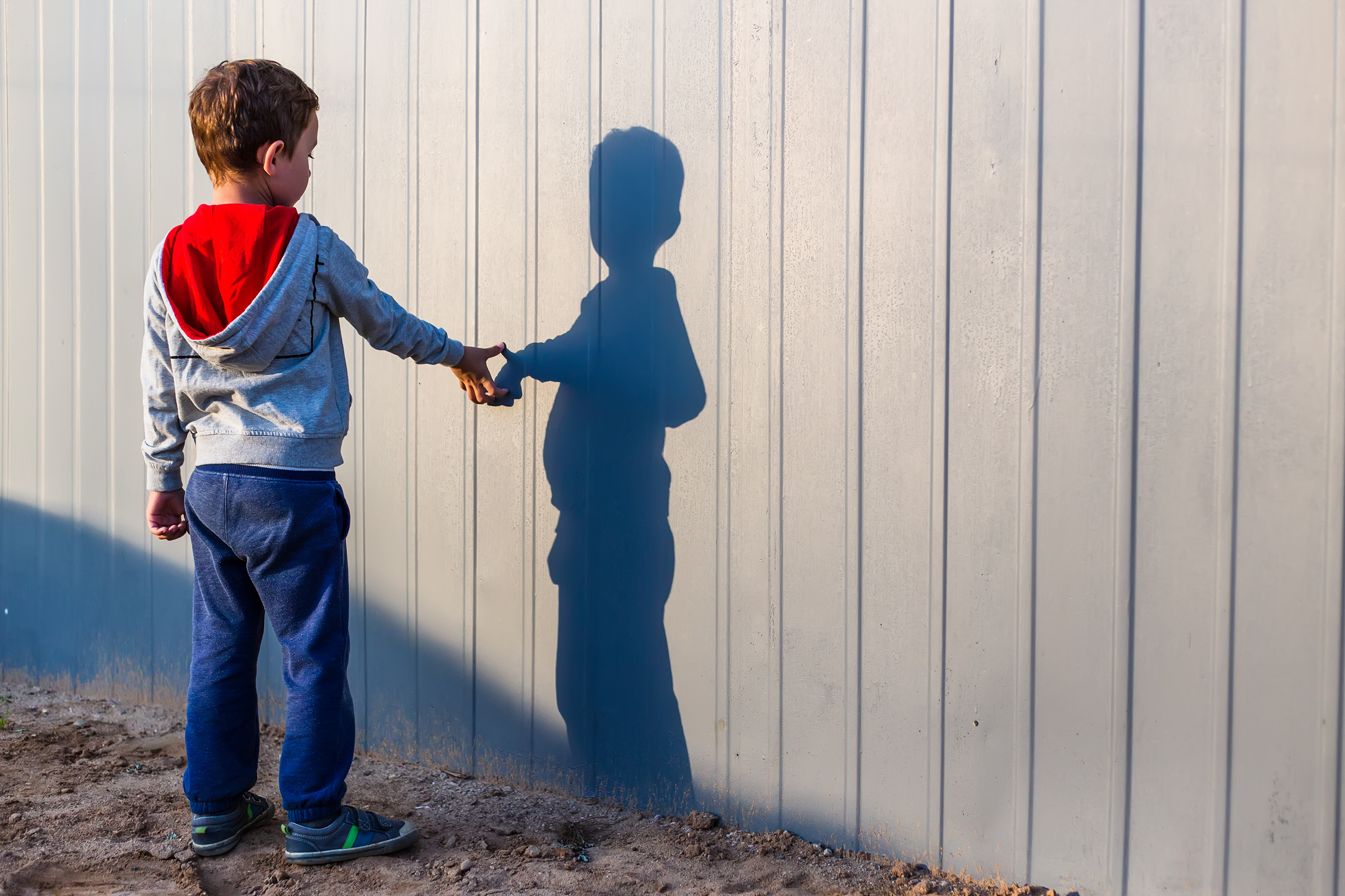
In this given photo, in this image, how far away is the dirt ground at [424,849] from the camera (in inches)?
81.8

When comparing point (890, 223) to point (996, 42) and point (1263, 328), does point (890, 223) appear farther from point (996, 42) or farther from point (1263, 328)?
point (1263, 328)

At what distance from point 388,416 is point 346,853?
1076 millimetres

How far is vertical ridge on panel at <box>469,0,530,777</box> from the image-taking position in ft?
8.13

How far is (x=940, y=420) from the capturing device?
201 centimetres

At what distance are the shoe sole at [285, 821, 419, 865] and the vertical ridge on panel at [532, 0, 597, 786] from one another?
431mm

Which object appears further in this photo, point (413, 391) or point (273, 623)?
point (413, 391)

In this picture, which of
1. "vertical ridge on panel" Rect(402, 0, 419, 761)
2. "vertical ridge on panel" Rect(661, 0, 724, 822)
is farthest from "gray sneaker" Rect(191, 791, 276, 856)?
"vertical ridge on panel" Rect(661, 0, 724, 822)

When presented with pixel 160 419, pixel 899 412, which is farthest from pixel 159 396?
pixel 899 412

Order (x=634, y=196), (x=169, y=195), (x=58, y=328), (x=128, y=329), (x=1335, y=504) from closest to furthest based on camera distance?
(x=1335, y=504) < (x=634, y=196) < (x=169, y=195) < (x=128, y=329) < (x=58, y=328)

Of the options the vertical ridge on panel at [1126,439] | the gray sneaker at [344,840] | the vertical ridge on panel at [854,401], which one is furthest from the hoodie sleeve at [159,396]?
the vertical ridge on panel at [1126,439]

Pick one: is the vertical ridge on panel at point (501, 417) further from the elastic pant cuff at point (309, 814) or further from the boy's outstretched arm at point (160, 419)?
the boy's outstretched arm at point (160, 419)

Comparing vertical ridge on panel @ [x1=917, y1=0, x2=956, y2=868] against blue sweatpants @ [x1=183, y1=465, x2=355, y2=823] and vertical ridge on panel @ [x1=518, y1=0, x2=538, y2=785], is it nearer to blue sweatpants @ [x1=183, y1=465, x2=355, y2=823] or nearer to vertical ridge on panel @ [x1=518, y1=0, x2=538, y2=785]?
vertical ridge on panel @ [x1=518, y1=0, x2=538, y2=785]

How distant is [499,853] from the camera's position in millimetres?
2230

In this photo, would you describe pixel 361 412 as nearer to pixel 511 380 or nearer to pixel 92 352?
pixel 511 380
